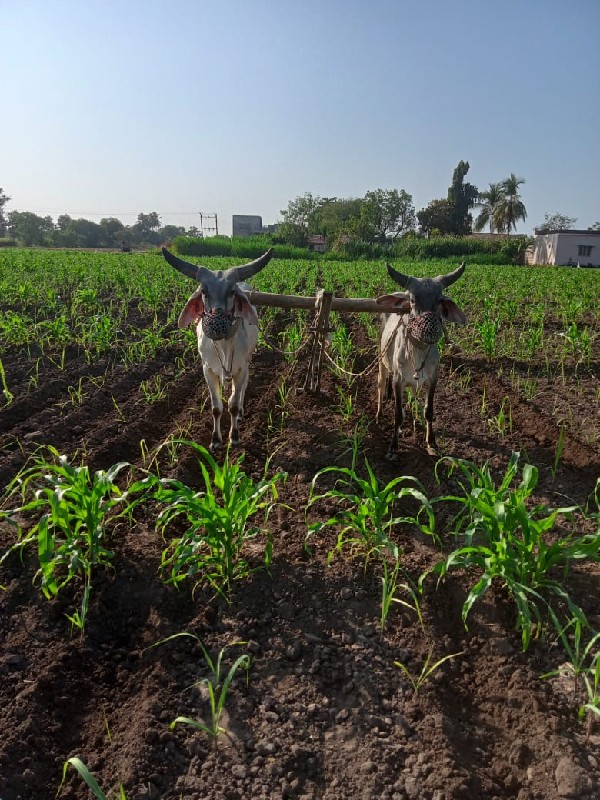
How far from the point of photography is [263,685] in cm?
259

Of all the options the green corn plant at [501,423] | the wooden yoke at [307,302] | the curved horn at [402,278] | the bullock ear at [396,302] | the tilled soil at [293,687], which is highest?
the curved horn at [402,278]

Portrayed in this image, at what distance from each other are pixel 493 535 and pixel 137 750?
2018 millimetres

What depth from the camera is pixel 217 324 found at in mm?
4418

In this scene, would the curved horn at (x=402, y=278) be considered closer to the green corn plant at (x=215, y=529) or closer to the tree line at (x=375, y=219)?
the green corn plant at (x=215, y=529)

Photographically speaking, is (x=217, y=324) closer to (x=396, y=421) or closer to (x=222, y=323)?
(x=222, y=323)

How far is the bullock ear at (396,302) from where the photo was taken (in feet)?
16.1

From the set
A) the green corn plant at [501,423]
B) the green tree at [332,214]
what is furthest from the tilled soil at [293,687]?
the green tree at [332,214]

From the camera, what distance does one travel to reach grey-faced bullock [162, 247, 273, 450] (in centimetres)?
454

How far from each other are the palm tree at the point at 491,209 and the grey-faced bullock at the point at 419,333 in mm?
69601

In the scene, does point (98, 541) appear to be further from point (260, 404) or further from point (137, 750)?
point (260, 404)

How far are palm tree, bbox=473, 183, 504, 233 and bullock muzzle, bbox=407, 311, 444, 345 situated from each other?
7012 centimetres

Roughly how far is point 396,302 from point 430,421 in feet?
3.75

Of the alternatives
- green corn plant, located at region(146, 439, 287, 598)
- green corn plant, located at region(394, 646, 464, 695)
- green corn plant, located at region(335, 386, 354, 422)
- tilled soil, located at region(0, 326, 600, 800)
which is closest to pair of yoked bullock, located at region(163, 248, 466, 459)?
green corn plant, located at region(335, 386, 354, 422)

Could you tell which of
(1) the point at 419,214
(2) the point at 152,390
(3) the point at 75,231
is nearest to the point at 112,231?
(3) the point at 75,231
